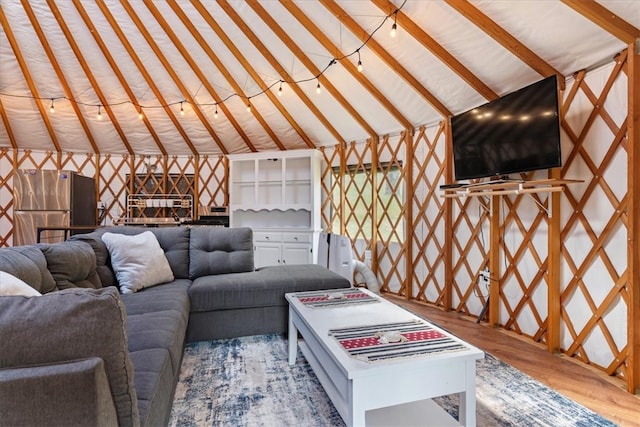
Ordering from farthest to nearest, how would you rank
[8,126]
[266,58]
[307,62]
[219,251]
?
[8,126] < [266,58] < [307,62] < [219,251]

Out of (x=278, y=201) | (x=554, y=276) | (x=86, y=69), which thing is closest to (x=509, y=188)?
(x=554, y=276)

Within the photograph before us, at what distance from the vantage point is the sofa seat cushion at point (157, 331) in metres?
1.47

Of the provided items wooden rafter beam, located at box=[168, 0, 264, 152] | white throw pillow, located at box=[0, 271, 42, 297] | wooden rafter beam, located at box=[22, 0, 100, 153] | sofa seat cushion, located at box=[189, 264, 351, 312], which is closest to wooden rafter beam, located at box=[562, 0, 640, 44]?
sofa seat cushion, located at box=[189, 264, 351, 312]

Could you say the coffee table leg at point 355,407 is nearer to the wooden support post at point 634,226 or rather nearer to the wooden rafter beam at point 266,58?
the wooden support post at point 634,226

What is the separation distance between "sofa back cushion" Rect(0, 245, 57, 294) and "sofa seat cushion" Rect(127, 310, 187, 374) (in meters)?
0.43

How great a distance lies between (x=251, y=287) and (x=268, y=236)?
2591mm

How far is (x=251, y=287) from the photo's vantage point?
2662 mm

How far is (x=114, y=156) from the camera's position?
230 inches

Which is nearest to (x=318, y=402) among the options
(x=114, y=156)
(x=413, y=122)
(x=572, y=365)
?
(x=572, y=365)

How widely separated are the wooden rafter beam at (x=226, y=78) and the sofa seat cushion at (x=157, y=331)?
2.96 metres

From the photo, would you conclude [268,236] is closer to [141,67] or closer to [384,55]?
[141,67]

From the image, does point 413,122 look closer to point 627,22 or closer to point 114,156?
point 627,22

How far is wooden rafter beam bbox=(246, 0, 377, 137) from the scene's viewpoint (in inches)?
123

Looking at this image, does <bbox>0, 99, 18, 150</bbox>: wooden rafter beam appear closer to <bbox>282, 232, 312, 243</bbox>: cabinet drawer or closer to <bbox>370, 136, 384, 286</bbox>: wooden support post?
<bbox>282, 232, 312, 243</bbox>: cabinet drawer
